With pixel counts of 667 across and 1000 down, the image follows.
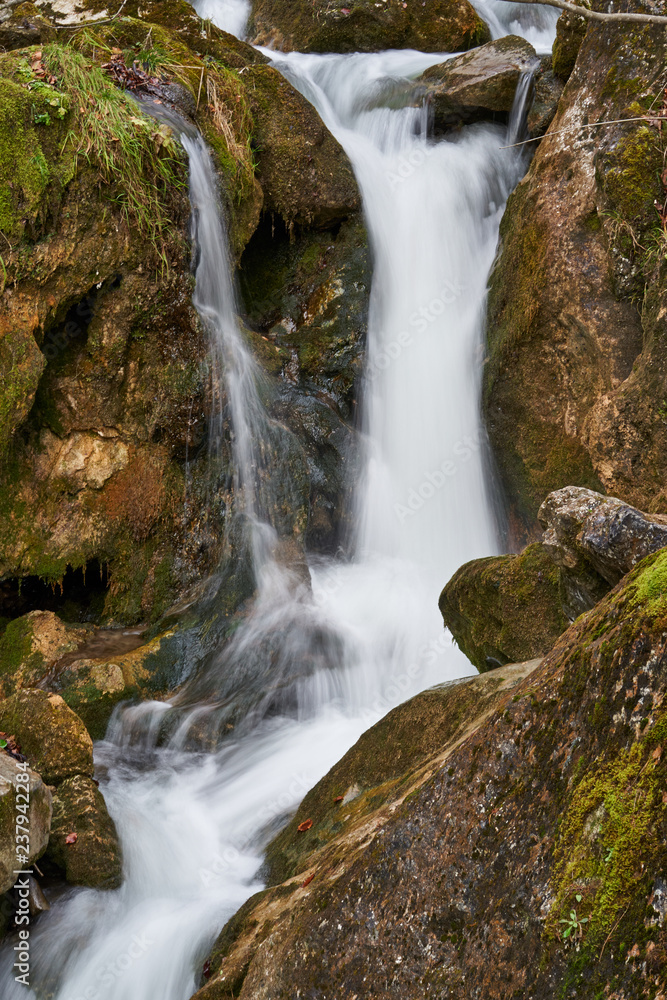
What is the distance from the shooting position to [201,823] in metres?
4.30

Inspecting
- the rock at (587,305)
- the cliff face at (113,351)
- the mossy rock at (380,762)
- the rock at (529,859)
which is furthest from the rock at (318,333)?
the rock at (529,859)

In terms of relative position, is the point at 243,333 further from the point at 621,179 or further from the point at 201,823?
the point at 201,823

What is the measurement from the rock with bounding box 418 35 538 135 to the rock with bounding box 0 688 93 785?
753 centimetres

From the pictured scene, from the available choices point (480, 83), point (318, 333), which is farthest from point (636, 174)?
point (480, 83)

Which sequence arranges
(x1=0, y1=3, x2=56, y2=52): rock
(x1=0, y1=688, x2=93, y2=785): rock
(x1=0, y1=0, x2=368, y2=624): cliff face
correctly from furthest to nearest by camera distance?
(x1=0, y1=3, x2=56, y2=52): rock → (x1=0, y1=0, x2=368, y2=624): cliff face → (x1=0, y1=688, x2=93, y2=785): rock

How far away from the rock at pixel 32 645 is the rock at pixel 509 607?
2.90 metres

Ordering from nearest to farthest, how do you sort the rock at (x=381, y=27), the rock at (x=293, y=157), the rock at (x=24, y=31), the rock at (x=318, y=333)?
the rock at (x=318, y=333) < the rock at (x=293, y=157) < the rock at (x=24, y=31) < the rock at (x=381, y=27)

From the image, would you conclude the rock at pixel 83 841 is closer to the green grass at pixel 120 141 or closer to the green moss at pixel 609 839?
the green moss at pixel 609 839

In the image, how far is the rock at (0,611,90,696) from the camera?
5.33m

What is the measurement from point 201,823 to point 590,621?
3.02 m

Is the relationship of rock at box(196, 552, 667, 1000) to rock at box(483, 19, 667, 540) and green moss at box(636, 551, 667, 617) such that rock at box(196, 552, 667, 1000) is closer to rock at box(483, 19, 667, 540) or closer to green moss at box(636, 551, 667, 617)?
green moss at box(636, 551, 667, 617)

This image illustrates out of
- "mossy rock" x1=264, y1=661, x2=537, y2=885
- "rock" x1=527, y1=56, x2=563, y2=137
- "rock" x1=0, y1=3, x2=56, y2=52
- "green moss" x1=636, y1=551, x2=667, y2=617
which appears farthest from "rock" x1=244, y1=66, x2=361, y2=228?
"green moss" x1=636, y1=551, x2=667, y2=617

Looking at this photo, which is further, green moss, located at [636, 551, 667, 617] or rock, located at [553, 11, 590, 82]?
rock, located at [553, 11, 590, 82]

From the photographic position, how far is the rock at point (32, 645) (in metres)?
5.33
